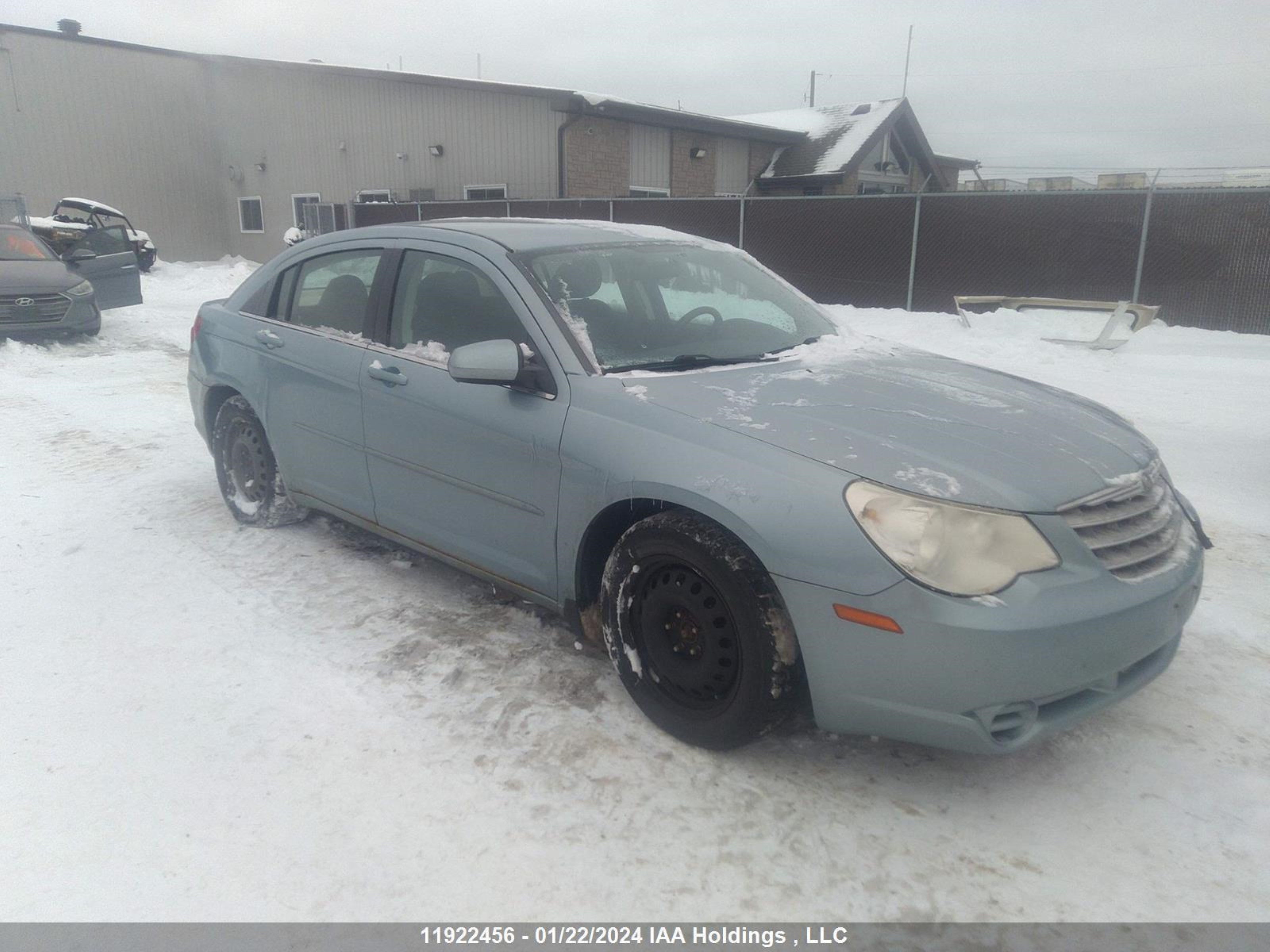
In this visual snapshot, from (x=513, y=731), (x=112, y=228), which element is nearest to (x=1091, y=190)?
(x=513, y=731)

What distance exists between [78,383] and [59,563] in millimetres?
5459

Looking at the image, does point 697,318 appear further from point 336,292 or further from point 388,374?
point 336,292

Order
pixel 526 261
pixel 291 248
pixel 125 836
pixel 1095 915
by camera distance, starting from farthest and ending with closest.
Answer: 1. pixel 291 248
2. pixel 526 261
3. pixel 125 836
4. pixel 1095 915

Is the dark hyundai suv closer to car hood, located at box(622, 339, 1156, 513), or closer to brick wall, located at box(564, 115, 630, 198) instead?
brick wall, located at box(564, 115, 630, 198)

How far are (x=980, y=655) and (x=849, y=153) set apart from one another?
80.8 feet

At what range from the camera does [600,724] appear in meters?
3.14

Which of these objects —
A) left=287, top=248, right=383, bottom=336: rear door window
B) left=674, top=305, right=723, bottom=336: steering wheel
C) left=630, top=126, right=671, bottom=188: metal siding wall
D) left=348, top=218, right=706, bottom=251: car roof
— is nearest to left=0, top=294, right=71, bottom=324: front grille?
left=287, top=248, right=383, bottom=336: rear door window

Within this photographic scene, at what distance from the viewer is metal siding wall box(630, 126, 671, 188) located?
74.2ft

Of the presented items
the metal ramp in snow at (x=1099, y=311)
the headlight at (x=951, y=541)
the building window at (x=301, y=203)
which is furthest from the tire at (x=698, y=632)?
the building window at (x=301, y=203)

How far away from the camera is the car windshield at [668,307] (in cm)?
347

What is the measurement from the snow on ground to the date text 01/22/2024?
47 millimetres

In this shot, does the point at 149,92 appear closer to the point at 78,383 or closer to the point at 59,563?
the point at 78,383

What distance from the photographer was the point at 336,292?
4.36 metres

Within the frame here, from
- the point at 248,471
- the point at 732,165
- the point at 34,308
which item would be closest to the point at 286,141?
the point at 732,165
